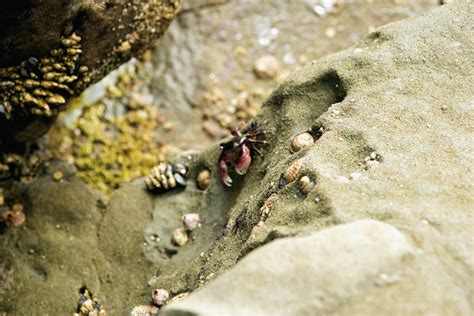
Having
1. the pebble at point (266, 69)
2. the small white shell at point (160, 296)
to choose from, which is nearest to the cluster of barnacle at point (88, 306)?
the small white shell at point (160, 296)

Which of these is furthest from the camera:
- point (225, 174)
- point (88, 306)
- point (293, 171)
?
point (225, 174)

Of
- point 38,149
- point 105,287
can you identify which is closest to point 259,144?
point 105,287

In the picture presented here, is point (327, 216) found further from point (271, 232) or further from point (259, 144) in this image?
point (259, 144)

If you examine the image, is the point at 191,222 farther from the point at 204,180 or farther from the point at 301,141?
the point at 301,141

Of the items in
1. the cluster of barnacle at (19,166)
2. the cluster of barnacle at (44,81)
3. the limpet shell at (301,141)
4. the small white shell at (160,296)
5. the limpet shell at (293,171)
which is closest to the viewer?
the limpet shell at (293,171)

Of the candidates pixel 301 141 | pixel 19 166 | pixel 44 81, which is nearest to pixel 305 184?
pixel 301 141

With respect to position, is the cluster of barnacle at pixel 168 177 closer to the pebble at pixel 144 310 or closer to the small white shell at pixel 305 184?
the pebble at pixel 144 310

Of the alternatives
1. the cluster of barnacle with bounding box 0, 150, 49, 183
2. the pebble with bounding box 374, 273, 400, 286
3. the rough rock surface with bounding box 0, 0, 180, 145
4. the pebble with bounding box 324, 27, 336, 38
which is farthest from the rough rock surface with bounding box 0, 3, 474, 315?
the pebble with bounding box 324, 27, 336, 38
